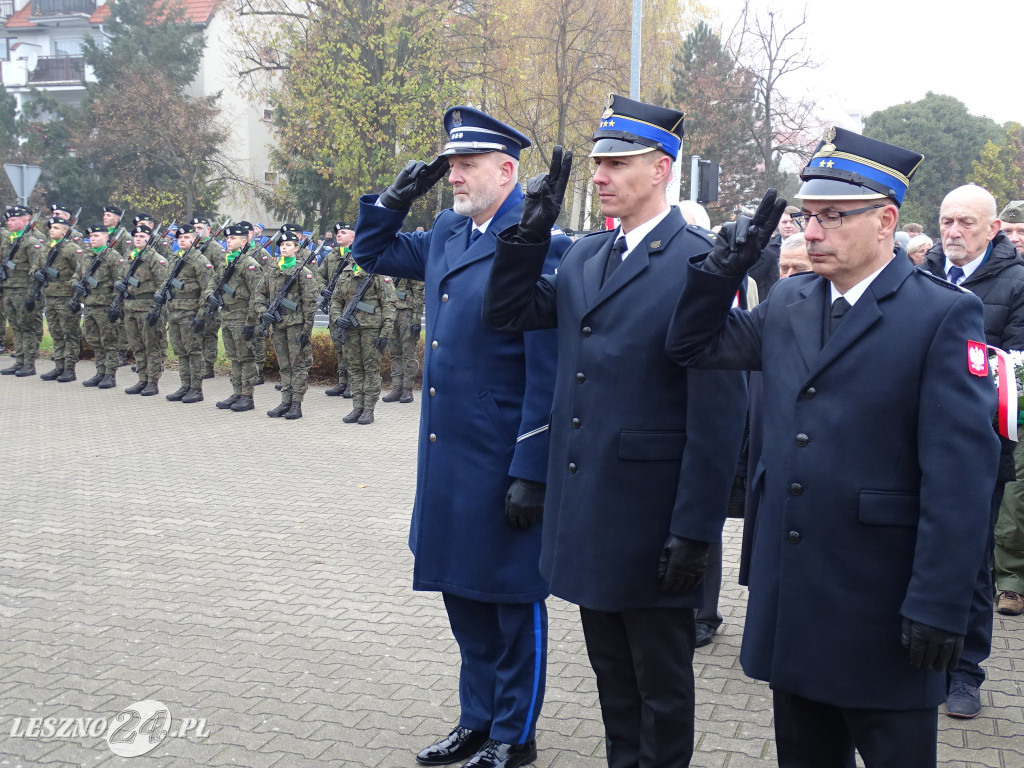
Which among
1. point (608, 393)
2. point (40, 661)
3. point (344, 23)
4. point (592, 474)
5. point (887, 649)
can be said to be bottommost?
point (40, 661)

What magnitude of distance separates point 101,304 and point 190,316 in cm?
209

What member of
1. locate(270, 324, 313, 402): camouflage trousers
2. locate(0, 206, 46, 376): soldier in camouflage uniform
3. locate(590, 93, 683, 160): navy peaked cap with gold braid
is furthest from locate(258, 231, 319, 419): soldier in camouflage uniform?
locate(590, 93, 683, 160): navy peaked cap with gold braid

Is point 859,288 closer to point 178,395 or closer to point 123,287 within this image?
point 178,395

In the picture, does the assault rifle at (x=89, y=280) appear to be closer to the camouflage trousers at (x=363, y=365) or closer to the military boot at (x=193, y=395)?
the military boot at (x=193, y=395)

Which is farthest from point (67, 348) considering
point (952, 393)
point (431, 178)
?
point (952, 393)

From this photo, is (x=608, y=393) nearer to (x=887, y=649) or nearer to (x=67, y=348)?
(x=887, y=649)

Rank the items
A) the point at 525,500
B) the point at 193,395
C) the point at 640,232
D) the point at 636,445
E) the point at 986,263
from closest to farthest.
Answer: the point at 636,445, the point at 640,232, the point at 525,500, the point at 986,263, the point at 193,395

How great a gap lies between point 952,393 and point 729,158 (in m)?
42.8

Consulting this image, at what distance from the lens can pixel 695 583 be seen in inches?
119

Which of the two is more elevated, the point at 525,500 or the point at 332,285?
the point at 332,285

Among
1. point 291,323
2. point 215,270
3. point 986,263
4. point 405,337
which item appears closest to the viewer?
point 986,263

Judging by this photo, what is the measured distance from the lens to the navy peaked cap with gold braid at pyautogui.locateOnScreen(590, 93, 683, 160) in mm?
3105

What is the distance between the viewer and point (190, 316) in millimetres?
13508

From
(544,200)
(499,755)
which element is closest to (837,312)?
(544,200)
